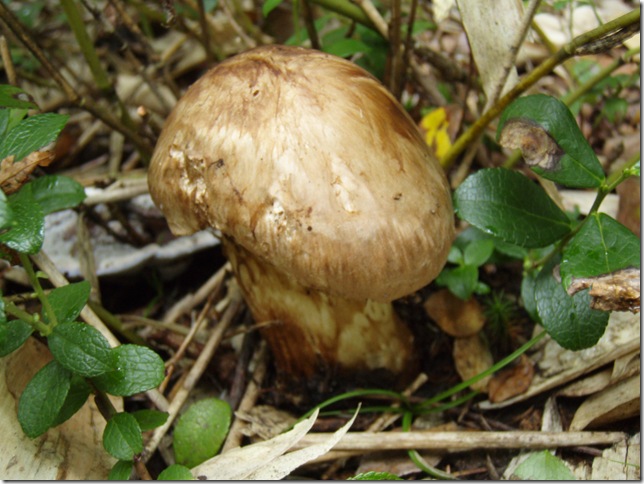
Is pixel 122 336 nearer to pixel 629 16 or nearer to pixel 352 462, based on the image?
pixel 352 462

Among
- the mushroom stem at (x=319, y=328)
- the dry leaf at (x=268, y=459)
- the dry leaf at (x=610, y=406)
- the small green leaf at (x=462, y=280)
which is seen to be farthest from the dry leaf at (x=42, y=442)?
the dry leaf at (x=610, y=406)

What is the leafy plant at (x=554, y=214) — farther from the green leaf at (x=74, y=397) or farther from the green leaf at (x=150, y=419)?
the green leaf at (x=74, y=397)

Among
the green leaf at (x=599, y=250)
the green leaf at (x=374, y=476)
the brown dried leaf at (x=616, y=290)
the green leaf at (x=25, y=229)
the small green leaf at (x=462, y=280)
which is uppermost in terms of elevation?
the green leaf at (x=25, y=229)

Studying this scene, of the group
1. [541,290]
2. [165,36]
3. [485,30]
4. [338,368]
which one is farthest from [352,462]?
[165,36]

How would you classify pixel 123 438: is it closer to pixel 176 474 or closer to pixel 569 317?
pixel 176 474

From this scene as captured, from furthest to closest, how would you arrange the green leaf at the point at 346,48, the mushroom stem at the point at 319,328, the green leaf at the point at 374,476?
Answer: 1. the green leaf at the point at 346,48
2. the mushroom stem at the point at 319,328
3. the green leaf at the point at 374,476
